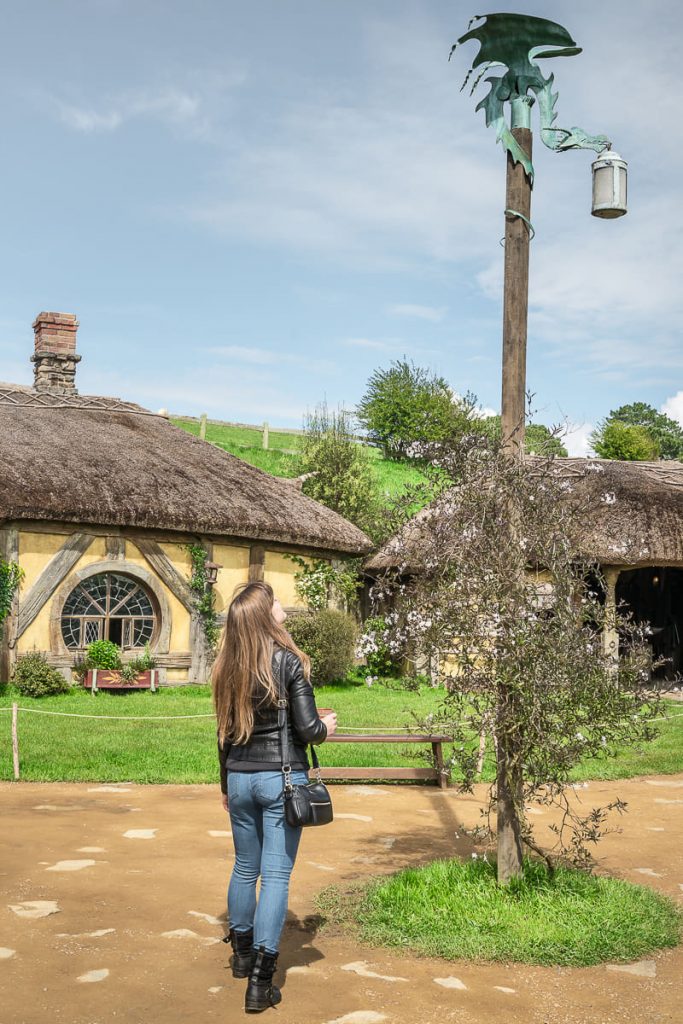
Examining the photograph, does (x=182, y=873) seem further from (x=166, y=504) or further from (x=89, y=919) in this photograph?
(x=166, y=504)

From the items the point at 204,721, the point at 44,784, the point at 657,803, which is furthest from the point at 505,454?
the point at 204,721

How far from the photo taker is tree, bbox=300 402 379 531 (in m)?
26.2

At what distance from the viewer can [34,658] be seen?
16.0 m

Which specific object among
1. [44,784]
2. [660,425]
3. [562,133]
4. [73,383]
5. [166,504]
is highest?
[660,425]

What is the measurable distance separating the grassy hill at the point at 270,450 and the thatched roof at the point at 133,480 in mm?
11842

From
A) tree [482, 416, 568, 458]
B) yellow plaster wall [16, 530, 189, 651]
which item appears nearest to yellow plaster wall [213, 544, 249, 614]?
yellow plaster wall [16, 530, 189, 651]

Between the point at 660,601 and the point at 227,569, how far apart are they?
10304 mm

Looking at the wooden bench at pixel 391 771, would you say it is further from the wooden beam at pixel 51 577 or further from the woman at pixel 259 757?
the wooden beam at pixel 51 577

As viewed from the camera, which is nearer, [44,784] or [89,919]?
[89,919]

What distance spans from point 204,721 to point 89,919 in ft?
27.9

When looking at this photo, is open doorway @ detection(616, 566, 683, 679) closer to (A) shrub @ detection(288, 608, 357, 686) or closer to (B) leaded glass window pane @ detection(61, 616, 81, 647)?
(A) shrub @ detection(288, 608, 357, 686)

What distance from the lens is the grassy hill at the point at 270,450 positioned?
34.6m

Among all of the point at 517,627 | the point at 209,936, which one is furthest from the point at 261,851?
the point at 517,627

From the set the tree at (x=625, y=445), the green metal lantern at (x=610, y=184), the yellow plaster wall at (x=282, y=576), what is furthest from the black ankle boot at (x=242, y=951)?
the tree at (x=625, y=445)
